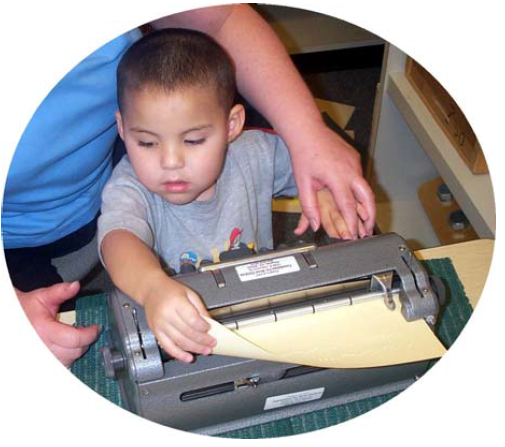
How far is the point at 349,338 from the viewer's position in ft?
2.99

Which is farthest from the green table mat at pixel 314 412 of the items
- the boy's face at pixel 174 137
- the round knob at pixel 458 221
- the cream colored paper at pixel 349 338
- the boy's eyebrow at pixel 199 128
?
the round knob at pixel 458 221

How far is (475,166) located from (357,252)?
690 mm

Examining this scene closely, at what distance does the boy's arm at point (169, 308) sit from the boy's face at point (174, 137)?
0.58 feet

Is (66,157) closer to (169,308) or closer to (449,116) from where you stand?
(169,308)

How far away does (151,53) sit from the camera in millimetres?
1028

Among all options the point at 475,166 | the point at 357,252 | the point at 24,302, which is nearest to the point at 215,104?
the point at 357,252

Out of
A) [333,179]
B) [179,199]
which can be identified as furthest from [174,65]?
[333,179]

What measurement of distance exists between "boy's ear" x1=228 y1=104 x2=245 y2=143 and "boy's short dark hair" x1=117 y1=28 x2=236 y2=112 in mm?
45

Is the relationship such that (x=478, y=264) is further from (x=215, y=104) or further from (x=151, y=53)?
(x=151, y=53)

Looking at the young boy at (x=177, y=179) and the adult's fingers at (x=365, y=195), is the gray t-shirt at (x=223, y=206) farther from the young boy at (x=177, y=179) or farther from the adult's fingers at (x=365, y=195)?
the adult's fingers at (x=365, y=195)

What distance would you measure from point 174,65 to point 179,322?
0.42 metres

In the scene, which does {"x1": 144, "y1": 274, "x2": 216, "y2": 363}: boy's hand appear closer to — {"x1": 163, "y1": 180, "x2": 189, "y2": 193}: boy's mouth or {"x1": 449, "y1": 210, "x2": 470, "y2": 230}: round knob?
{"x1": 163, "y1": 180, "x2": 189, "y2": 193}: boy's mouth

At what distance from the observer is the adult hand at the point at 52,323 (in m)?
1.01

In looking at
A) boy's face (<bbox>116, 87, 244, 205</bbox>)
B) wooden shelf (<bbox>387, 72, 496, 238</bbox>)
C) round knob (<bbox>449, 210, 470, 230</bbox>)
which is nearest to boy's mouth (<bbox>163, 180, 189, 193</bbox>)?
boy's face (<bbox>116, 87, 244, 205</bbox>)
